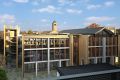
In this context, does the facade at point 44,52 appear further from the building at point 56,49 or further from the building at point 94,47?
the building at point 94,47

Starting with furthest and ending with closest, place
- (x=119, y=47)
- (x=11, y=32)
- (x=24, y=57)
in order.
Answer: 1. (x=119, y=47)
2. (x=11, y=32)
3. (x=24, y=57)

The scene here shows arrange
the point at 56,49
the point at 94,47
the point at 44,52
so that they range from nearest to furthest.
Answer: the point at 44,52, the point at 56,49, the point at 94,47

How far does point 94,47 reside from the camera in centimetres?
2925

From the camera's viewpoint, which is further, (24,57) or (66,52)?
(66,52)

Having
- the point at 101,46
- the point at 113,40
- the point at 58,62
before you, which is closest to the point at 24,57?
the point at 58,62

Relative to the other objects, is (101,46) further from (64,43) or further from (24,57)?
(24,57)

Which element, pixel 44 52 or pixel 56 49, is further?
pixel 56 49

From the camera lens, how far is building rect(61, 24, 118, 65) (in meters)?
Result: 28.5

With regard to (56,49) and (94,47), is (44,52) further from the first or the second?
(94,47)

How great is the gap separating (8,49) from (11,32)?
7.44 feet

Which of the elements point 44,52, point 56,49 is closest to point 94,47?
point 56,49

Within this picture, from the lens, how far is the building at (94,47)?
28469mm

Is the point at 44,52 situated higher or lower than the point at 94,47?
lower

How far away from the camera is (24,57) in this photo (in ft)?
79.4
